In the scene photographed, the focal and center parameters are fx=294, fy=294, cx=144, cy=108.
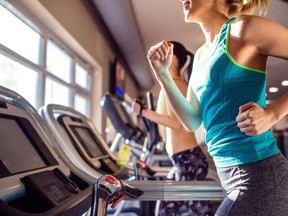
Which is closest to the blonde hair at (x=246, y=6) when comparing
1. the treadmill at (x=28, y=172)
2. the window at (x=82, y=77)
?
the treadmill at (x=28, y=172)

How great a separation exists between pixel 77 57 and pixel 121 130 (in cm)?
192

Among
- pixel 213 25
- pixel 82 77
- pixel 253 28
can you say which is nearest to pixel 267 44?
pixel 253 28

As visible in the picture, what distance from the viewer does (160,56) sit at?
995mm

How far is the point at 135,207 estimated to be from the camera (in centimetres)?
262

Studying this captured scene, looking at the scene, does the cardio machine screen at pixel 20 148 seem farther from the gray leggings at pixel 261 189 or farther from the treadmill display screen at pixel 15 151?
the gray leggings at pixel 261 189

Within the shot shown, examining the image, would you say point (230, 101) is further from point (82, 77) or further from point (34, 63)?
point (82, 77)

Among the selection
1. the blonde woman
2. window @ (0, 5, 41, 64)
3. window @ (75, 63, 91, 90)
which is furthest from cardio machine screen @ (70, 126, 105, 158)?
window @ (75, 63, 91, 90)

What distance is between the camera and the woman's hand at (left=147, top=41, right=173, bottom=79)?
98cm

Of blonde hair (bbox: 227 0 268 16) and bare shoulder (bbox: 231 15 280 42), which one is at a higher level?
blonde hair (bbox: 227 0 268 16)

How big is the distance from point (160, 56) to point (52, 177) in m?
0.52

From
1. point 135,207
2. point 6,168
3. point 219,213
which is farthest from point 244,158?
point 135,207

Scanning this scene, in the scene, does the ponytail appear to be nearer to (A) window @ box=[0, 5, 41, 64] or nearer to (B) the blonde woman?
(B) the blonde woman

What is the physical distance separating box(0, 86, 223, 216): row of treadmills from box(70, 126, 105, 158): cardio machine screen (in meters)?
0.03

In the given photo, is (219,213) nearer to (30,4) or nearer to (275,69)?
(275,69)
